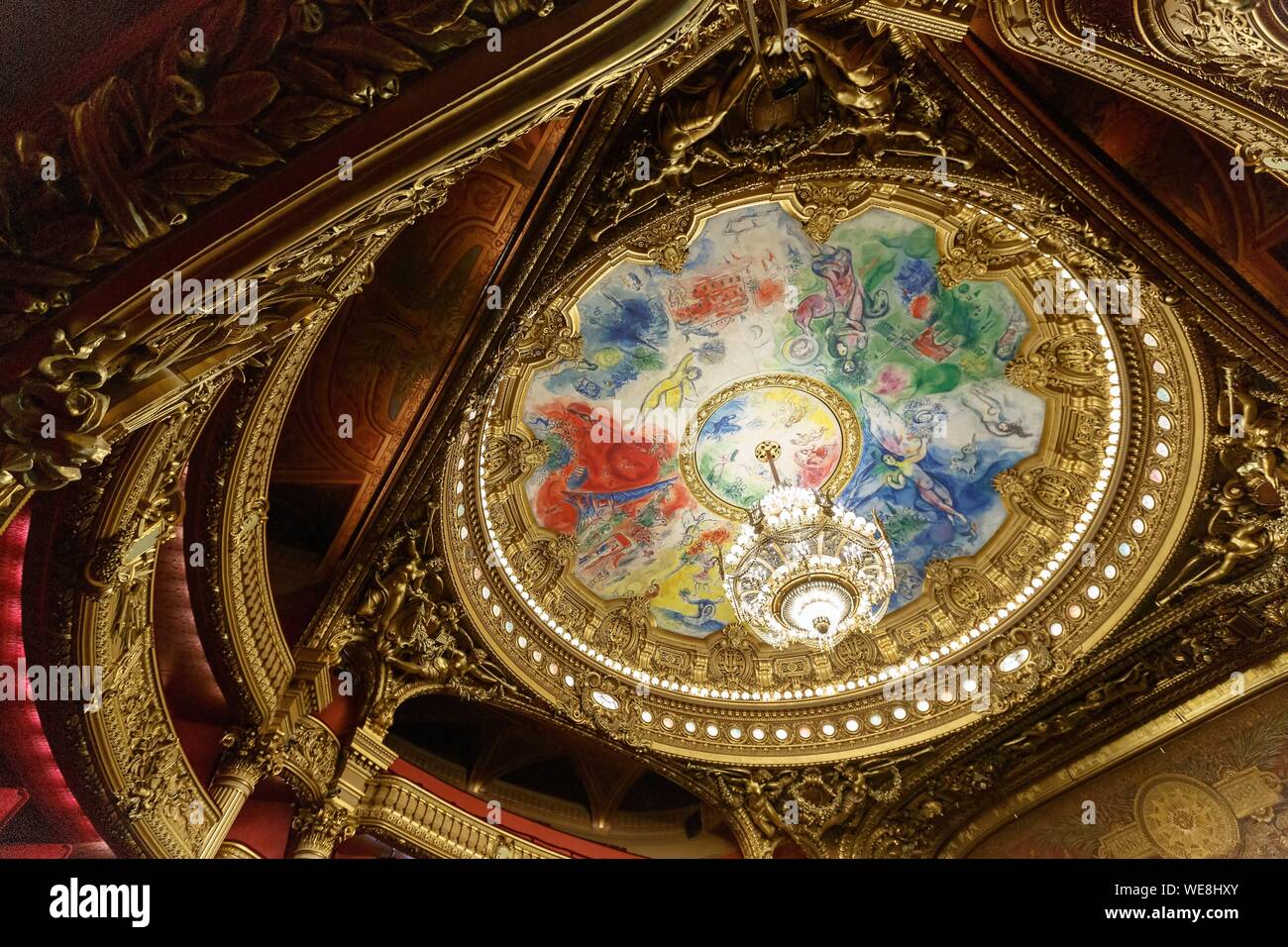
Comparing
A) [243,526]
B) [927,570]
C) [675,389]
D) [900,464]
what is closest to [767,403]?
[675,389]

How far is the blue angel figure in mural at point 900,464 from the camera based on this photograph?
1083 centimetres

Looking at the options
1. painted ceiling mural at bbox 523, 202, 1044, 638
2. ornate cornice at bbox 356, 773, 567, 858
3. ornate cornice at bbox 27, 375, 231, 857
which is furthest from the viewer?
painted ceiling mural at bbox 523, 202, 1044, 638

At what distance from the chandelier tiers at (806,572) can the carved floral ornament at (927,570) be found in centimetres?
233

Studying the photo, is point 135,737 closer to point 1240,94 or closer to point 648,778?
point 1240,94

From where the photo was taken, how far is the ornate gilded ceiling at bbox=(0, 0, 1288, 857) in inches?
122

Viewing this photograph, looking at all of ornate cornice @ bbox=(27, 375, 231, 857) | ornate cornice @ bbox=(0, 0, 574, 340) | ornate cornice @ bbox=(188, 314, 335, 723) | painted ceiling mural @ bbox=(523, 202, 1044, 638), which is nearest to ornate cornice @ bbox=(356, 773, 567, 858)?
ornate cornice @ bbox=(188, 314, 335, 723)

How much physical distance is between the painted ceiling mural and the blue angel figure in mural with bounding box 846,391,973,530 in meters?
0.02

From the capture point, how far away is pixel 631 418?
1066 centimetres

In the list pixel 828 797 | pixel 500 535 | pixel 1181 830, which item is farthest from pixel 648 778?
pixel 1181 830

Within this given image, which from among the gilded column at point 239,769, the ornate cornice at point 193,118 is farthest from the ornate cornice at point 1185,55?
the gilded column at point 239,769

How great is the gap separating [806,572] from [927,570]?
12.3 feet

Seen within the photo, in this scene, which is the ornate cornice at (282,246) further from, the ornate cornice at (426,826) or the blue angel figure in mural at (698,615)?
the blue angel figure in mural at (698,615)

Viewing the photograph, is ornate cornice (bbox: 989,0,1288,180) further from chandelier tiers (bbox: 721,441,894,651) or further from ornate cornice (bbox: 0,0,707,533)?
chandelier tiers (bbox: 721,441,894,651)

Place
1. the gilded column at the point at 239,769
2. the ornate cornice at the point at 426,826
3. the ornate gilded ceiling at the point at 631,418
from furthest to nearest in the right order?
the ornate cornice at the point at 426,826 < the gilded column at the point at 239,769 < the ornate gilded ceiling at the point at 631,418
